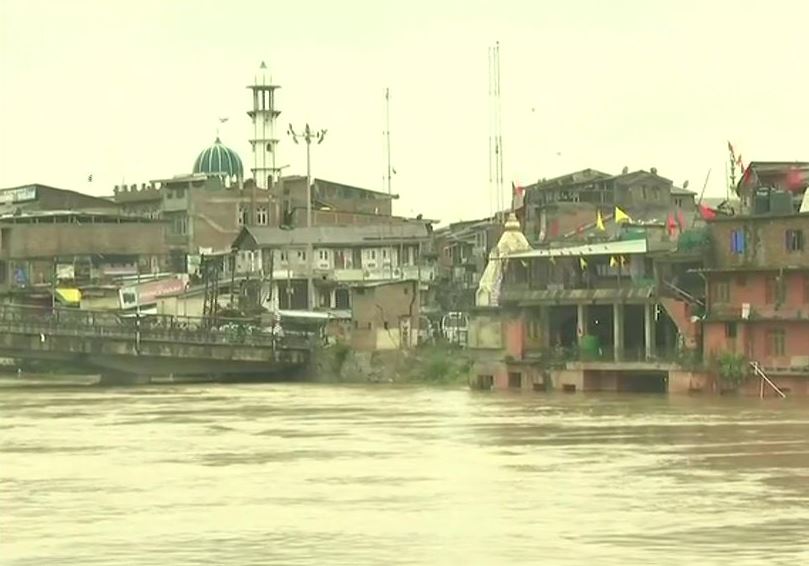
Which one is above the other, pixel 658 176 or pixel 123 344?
pixel 658 176

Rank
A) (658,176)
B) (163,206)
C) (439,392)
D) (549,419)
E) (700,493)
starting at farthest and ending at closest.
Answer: (163,206), (658,176), (439,392), (549,419), (700,493)

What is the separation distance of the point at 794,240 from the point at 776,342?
2955 millimetres

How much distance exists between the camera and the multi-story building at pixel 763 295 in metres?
62.4

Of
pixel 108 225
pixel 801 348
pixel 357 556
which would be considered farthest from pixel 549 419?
pixel 108 225

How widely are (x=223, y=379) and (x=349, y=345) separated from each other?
6295 millimetres

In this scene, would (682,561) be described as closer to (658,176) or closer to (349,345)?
→ (349,345)

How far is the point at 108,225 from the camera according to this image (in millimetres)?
110750

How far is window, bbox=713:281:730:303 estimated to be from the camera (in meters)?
65.1

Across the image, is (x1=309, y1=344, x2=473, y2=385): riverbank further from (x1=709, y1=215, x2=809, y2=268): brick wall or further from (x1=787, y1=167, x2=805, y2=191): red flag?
(x1=787, y1=167, x2=805, y2=191): red flag

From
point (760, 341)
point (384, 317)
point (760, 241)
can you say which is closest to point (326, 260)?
point (384, 317)

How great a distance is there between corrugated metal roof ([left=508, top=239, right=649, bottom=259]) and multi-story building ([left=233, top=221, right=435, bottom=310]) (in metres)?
25.9

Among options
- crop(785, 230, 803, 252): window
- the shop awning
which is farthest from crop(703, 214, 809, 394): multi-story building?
the shop awning

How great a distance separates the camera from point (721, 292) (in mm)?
65375

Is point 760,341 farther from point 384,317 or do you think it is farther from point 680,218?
point 384,317
